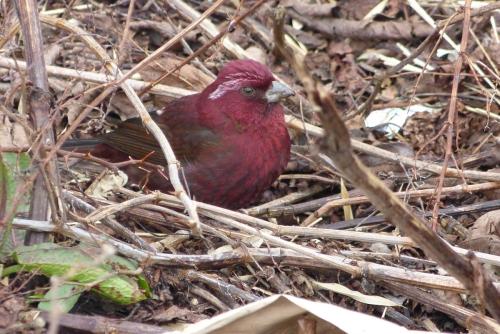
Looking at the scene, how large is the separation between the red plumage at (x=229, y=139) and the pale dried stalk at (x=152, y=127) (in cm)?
64

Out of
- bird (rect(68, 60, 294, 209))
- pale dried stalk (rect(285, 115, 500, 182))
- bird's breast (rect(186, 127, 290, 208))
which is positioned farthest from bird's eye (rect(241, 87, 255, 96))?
pale dried stalk (rect(285, 115, 500, 182))

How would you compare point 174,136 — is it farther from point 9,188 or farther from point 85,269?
point 85,269

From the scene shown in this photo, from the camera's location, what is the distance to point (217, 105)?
534cm

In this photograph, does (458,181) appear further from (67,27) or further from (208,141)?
(67,27)

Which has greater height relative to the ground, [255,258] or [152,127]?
[152,127]

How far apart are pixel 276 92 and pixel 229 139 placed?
363 millimetres

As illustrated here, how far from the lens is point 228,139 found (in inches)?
208

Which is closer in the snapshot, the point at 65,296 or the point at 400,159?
the point at 65,296

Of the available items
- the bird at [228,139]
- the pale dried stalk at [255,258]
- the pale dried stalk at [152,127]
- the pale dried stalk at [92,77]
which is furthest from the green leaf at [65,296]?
the bird at [228,139]

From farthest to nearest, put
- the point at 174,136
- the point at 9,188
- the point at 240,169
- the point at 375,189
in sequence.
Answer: the point at 174,136, the point at 240,169, the point at 9,188, the point at 375,189

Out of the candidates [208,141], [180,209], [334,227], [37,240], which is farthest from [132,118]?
[37,240]

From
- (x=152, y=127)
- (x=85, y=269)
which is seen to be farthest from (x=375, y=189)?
(x=152, y=127)

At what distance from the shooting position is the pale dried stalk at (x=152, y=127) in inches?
142

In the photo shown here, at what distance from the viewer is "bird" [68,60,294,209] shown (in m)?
5.21
